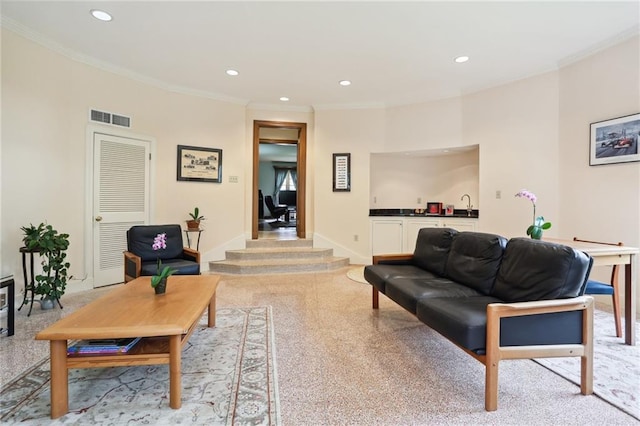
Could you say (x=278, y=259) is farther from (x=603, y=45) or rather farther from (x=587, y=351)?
(x=603, y=45)

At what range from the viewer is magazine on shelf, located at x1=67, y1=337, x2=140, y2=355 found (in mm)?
1746

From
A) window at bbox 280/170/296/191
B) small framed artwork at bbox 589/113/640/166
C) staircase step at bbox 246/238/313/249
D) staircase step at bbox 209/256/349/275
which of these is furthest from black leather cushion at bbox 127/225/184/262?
window at bbox 280/170/296/191

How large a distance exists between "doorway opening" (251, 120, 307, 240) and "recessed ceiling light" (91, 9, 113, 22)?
292 cm

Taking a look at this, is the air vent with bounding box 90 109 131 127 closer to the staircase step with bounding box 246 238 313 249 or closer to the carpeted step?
the carpeted step

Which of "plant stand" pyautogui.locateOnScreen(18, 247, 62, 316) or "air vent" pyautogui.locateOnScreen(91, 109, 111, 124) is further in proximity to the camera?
"air vent" pyautogui.locateOnScreen(91, 109, 111, 124)

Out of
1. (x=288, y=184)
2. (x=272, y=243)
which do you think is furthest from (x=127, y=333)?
(x=288, y=184)

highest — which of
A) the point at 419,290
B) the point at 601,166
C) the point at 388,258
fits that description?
the point at 601,166

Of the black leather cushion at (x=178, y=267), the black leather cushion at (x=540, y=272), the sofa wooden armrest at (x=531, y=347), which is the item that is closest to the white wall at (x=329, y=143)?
the black leather cushion at (x=178, y=267)

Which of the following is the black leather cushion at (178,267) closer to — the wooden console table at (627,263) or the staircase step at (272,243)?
the staircase step at (272,243)

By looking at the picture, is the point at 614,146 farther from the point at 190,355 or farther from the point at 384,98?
the point at 190,355

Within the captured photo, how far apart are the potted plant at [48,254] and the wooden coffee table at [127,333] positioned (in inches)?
61.7

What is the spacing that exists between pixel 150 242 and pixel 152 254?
154 mm

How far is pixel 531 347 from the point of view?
5.96 ft

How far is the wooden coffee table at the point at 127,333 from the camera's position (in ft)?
5.43
